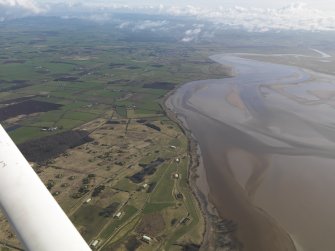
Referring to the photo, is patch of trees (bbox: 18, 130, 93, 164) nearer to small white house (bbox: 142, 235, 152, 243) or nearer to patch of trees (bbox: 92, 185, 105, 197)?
patch of trees (bbox: 92, 185, 105, 197)

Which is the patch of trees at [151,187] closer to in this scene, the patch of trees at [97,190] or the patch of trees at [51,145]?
the patch of trees at [97,190]

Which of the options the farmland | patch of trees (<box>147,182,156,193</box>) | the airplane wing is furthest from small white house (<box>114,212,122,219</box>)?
the airplane wing

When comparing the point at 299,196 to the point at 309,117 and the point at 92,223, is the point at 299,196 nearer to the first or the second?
the point at 92,223

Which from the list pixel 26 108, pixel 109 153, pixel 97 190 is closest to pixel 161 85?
pixel 26 108

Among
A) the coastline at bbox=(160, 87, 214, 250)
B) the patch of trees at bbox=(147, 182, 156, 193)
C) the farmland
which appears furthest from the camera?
the patch of trees at bbox=(147, 182, 156, 193)

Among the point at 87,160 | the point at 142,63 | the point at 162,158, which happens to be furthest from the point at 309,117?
the point at 142,63
